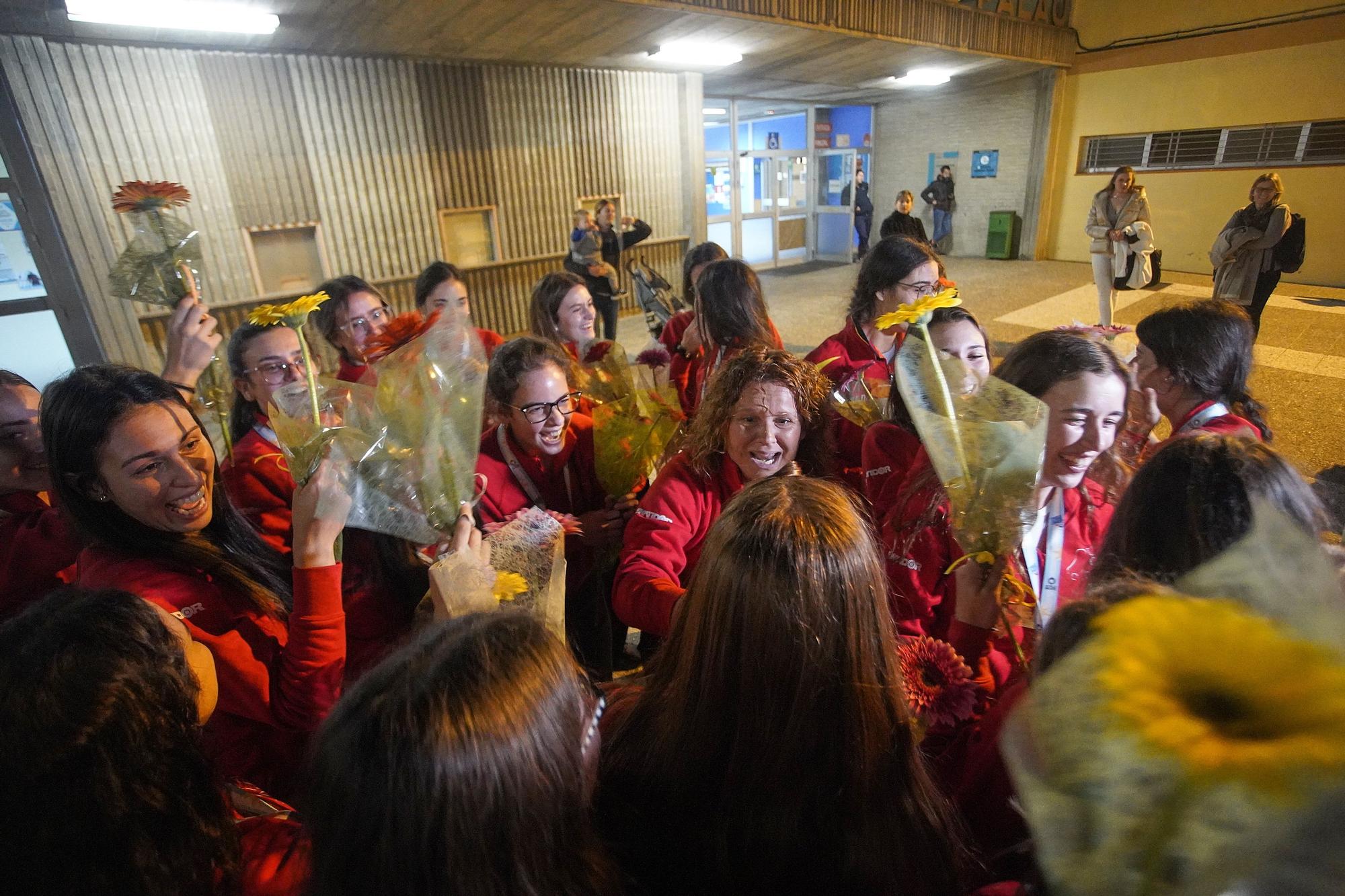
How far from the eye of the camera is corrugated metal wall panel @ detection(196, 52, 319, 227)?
20.0 feet

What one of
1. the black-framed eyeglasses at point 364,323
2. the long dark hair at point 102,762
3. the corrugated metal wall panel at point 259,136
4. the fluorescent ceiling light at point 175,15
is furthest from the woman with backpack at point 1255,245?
the corrugated metal wall panel at point 259,136

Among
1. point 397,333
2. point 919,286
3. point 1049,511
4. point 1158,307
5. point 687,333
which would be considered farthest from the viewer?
point 1158,307

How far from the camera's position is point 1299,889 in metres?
Answer: 0.40

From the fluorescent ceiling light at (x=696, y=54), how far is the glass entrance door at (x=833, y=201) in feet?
20.3

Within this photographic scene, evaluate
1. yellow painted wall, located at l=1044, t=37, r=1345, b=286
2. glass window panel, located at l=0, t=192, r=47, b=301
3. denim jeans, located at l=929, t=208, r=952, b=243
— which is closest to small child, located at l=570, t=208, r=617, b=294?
glass window panel, located at l=0, t=192, r=47, b=301

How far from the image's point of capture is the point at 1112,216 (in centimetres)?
678

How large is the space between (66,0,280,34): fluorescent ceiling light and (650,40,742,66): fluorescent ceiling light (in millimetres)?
4020

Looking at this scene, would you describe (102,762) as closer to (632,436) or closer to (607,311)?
(632,436)

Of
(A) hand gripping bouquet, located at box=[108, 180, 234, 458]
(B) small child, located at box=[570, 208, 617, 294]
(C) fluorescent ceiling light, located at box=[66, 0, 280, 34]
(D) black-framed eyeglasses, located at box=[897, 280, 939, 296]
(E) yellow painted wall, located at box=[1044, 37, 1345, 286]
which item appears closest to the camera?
(A) hand gripping bouquet, located at box=[108, 180, 234, 458]

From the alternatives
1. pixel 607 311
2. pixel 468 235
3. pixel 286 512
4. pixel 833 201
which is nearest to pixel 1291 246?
pixel 607 311

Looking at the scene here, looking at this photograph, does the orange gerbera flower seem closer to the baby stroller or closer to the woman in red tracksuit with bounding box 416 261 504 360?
the woman in red tracksuit with bounding box 416 261 504 360

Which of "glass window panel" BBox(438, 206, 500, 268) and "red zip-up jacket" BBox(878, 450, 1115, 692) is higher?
"glass window panel" BBox(438, 206, 500, 268)

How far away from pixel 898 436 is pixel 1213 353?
104 cm

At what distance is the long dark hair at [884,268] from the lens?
9.05ft
